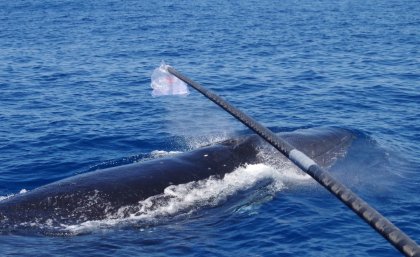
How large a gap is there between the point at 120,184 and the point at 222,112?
556 inches

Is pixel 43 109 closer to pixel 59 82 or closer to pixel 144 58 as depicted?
pixel 59 82

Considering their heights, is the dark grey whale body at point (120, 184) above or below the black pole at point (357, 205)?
below

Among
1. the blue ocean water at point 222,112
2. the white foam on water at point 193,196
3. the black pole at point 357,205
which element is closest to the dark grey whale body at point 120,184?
the white foam on water at point 193,196

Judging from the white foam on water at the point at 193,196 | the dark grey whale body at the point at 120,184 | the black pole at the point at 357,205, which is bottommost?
the white foam on water at the point at 193,196

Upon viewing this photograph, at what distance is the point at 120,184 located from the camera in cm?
1745

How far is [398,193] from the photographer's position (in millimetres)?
19234

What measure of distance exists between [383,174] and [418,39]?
33.1m

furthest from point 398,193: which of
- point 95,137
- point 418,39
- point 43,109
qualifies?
point 418,39

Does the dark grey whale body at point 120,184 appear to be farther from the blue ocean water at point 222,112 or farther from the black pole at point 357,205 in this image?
the black pole at point 357,205

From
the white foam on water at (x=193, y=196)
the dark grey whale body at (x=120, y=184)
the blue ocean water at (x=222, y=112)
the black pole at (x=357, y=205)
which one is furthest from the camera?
the white foam on water at (x=193, y=196)

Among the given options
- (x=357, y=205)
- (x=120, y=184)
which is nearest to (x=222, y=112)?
(x=120, y=184)

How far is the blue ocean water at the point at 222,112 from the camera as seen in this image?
1588 centimetres

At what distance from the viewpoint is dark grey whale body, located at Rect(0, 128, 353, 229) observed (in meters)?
16.1

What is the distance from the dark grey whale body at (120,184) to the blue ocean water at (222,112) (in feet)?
2.95
